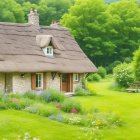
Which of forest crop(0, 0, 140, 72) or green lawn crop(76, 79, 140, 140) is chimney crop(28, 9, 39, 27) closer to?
green lawn crop(76, 79, 140, 140)

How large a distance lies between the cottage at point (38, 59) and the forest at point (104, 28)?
33932 millimetres

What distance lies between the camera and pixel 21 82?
3195 centimetres

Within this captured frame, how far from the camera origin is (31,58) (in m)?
32.8

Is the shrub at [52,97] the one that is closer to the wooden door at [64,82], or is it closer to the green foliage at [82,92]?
the green foliage at [82,92]

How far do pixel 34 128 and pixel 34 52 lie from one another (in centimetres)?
1539

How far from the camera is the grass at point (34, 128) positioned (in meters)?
18.0

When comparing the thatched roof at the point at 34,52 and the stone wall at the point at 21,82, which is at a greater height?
the thatched roof at the point at 34,52

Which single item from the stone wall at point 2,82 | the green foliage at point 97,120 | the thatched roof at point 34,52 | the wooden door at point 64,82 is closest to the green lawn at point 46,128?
the green foliage at point 97,120

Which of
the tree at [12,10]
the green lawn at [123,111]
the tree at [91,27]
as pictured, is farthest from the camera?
the tree at [12,10]

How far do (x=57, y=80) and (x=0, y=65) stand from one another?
21.8 feet

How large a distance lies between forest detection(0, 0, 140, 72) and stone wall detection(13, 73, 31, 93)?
40624 mm

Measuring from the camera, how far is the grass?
17989 millimetres

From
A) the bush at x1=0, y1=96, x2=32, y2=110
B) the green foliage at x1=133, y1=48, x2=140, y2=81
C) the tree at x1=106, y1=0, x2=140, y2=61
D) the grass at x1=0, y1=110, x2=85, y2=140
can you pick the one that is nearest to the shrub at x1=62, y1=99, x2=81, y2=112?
the bush at x1=0, y1=96, x2=32, y2=110

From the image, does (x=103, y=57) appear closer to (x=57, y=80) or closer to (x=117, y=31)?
(x=117, y=31)
